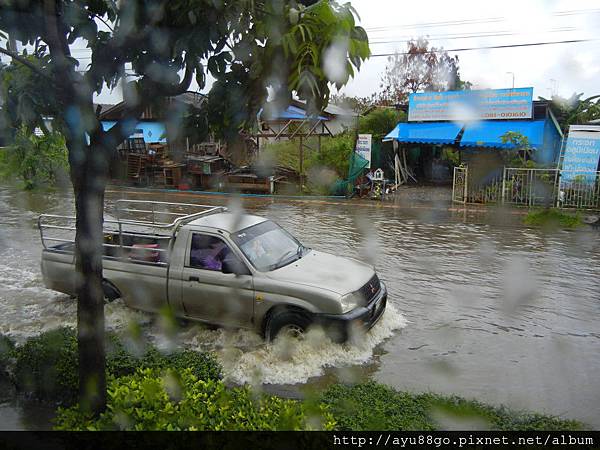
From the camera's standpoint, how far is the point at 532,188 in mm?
15117

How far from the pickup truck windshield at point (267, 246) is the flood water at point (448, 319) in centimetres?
85

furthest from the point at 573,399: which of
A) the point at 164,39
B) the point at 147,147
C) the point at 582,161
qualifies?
the point at 147,147

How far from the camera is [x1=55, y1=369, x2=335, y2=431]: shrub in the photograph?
3209mm

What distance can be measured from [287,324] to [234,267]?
0.87 metres

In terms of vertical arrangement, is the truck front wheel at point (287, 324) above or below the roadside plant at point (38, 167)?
below

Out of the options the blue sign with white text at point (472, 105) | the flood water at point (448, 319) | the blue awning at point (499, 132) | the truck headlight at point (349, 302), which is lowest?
the flood water at point (448, 319)

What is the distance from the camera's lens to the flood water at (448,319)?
516cm

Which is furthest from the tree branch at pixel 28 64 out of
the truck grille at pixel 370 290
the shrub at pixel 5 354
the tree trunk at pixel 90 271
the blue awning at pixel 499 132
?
the blue awning at pixel 499 132

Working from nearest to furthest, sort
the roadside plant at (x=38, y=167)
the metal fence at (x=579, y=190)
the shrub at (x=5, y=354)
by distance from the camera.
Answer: the shrub at (x=5, y=354), the metal fence at (x=579, y=190), the roadside plant at (x=38, y=167)

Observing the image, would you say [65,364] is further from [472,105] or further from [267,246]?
[472,105]

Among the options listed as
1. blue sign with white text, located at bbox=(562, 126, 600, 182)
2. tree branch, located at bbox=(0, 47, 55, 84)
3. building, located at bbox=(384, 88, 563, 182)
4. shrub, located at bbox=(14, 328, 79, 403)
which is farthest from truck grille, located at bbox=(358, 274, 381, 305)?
building, located at bbox=(384, 88, 563, 182)

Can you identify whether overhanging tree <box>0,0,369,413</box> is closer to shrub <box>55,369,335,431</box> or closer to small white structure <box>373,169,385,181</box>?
shrub <box>55,369,335,431</box>

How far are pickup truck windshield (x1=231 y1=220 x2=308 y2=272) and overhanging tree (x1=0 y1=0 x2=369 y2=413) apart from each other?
2.44m

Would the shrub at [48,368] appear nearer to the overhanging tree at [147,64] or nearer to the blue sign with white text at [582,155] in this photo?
the overhanging tree at [147,64]
